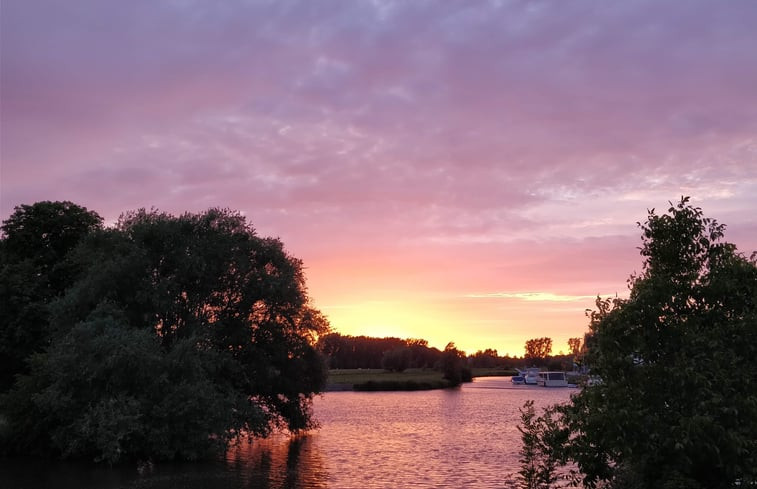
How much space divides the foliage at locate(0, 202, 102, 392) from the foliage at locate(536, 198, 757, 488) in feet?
153

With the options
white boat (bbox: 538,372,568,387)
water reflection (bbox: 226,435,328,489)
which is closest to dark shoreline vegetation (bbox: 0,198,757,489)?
water reflection (bbox: 226,435,328,489)

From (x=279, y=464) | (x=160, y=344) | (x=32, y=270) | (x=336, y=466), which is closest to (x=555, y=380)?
(x=32, y=270)

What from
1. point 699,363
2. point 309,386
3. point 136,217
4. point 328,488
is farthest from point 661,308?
point 136,217

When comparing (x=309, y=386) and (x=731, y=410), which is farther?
(x=309, y=386)

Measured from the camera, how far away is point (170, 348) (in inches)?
1906

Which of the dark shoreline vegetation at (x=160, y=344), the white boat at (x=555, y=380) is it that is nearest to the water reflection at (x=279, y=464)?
the dark shoreline vegetation at (x=160, y=344)

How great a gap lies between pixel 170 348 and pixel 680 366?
39.1m

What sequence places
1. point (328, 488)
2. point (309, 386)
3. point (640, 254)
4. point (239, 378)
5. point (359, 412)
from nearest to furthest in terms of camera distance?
1. point (640, 254)
2. point (328, 488)
3. point (239, 378)
4. point (309, 386)
5. point (359, 412)

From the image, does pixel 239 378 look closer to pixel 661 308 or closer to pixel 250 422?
pixel 250 422

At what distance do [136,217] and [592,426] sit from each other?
42502 mm

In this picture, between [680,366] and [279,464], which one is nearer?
[680,366]

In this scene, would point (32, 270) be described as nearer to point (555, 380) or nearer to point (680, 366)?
point (680, 366)

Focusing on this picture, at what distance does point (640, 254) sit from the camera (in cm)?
2056

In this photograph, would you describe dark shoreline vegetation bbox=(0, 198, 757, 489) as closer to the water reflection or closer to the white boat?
the water reflection
